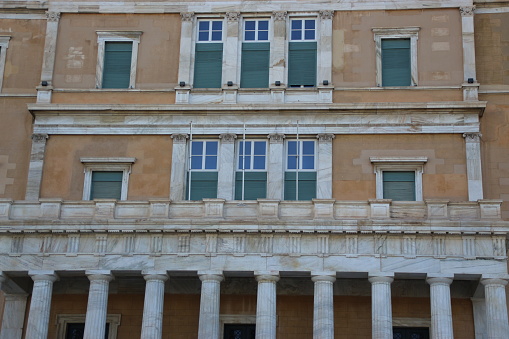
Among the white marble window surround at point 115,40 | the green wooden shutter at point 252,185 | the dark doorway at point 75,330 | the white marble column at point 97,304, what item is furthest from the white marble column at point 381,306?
the white marble window surround at point 115,40

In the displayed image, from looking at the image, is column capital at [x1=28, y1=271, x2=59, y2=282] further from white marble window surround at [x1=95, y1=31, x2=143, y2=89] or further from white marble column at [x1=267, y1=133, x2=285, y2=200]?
white marble window surround at [x1=95, y1=31, x2=143, y2=89]

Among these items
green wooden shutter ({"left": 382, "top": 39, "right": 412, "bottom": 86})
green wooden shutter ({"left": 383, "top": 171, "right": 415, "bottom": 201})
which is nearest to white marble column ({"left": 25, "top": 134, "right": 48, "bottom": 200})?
green wooden shutter ({"left": 383, "top": 171, "right": 415, "bottom": 201})

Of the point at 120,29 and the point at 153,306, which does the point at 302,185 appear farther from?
the point at 120,29

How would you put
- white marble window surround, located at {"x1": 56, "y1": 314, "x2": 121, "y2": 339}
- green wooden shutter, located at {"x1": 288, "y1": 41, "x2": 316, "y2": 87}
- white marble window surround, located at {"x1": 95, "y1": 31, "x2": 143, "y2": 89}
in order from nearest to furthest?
1. white marble window surround, located at {"x1": 56, "y1": 314, "x2": 121, "y2": 339}
2. green wooden shutter, located at {"x1": 288, "y1": 41, "x2": 316, "y2": 87}
3. white marble window surround, located at {"x1": 95, "y1": 31, "x2": 143, "y2": 89}

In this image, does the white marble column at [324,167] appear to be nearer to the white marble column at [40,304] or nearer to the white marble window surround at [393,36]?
the white marble window surround at [393,36]

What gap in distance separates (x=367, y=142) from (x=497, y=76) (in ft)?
20.6

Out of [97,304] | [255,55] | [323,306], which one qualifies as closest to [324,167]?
[255,55]

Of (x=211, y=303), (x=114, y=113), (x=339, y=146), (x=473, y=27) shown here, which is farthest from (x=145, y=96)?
(x=473, y=27)

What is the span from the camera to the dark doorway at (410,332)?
37.5 m

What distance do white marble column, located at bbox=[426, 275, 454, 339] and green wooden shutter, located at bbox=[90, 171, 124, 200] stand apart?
13.2m

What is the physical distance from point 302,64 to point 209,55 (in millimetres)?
3924

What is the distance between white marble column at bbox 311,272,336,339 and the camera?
34062mm

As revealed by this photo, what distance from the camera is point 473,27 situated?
42000mm

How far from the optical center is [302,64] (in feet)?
139
